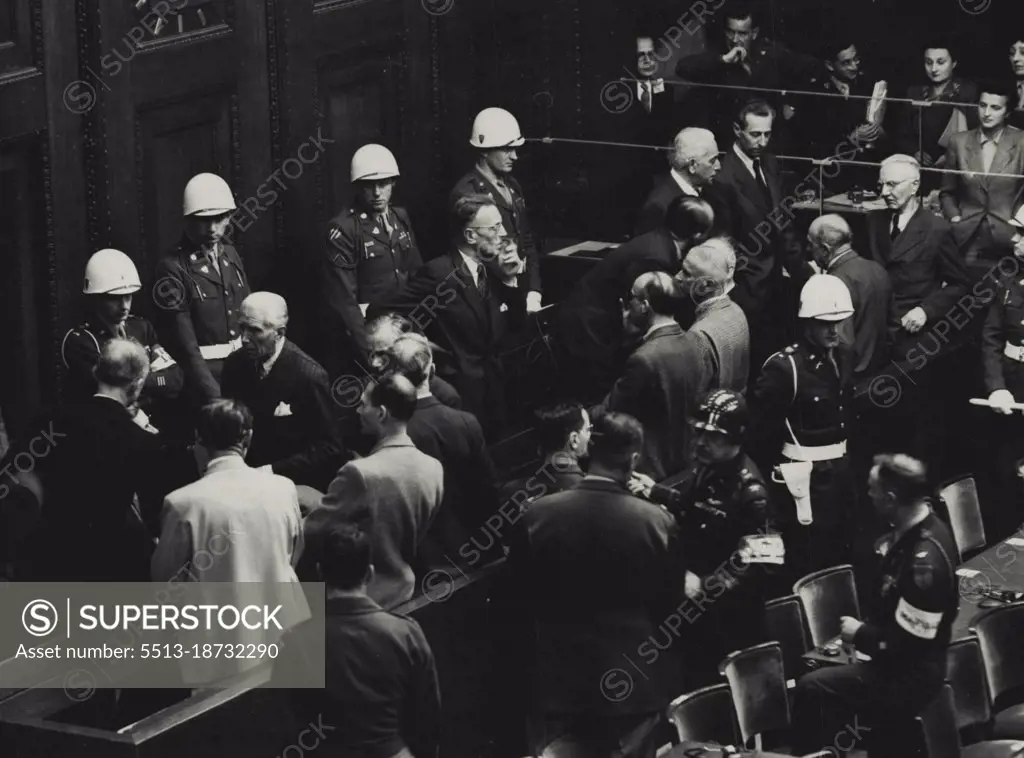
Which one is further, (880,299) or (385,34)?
(385,34)

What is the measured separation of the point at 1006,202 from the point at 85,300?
5971mm

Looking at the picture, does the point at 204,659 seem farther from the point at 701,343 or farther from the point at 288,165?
the point at 288,165

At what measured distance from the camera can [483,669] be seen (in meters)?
8.55

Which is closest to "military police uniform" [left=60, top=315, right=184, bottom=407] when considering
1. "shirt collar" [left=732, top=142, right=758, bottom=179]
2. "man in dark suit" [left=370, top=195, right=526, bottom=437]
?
"man in dark suit" [left=370, top=195, right=526, bottom=437]

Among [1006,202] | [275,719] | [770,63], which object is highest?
[770,63]

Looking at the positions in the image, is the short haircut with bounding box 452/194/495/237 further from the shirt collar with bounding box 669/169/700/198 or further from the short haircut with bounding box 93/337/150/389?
A: the short haircut with bounding box 93/337/150/389

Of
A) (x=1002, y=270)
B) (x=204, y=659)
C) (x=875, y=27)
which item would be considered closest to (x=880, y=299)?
(x=1002, y=270)

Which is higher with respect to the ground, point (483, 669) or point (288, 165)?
point (288, 165)

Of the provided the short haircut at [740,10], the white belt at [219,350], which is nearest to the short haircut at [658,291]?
the white belt at [219,350]

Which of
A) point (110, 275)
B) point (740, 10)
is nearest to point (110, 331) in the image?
point (110, 275)

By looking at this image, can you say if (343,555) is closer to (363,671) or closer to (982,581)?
(363,671)

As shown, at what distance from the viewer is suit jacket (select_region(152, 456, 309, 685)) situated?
7.52m

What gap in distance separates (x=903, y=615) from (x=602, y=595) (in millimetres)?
1166

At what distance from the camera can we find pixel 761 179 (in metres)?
Answer: 12.0
